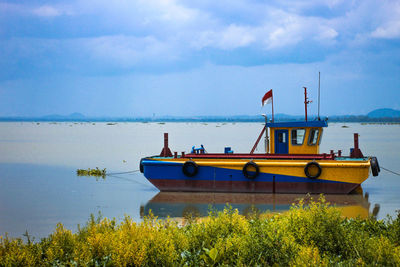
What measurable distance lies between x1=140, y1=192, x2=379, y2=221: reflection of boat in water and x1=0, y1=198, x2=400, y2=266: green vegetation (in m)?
7.81

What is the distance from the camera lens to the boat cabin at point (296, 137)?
21062 mm

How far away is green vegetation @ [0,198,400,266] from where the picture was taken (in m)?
7.70

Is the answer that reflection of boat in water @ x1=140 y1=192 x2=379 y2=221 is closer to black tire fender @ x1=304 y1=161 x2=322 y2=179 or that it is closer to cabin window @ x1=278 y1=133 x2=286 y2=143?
black tire fender @ x1=304 y1=161 x2=322 y2=179

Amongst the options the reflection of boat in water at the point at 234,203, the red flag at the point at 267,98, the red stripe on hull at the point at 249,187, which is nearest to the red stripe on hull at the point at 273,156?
the red stripe on hull at the point at 249,187

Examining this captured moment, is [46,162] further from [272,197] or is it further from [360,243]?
[360,243]

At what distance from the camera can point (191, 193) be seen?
20484 mm

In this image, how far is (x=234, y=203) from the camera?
61.5 feet

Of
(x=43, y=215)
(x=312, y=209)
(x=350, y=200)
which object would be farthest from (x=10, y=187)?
(x=312, y=209)

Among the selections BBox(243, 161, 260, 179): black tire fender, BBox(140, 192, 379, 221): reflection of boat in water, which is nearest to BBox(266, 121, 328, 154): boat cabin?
BBox(243, 161, 260, 179): black tire fender

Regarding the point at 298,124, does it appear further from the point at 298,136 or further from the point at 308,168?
the point at 308,168

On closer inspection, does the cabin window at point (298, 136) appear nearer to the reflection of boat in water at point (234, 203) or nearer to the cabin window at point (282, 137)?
the cabin window at point (282, 137)

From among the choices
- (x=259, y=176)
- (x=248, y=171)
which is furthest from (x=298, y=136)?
(x=248, y=171)

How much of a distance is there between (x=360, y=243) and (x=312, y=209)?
116 cm

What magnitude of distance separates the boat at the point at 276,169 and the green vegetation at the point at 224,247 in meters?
10.0
